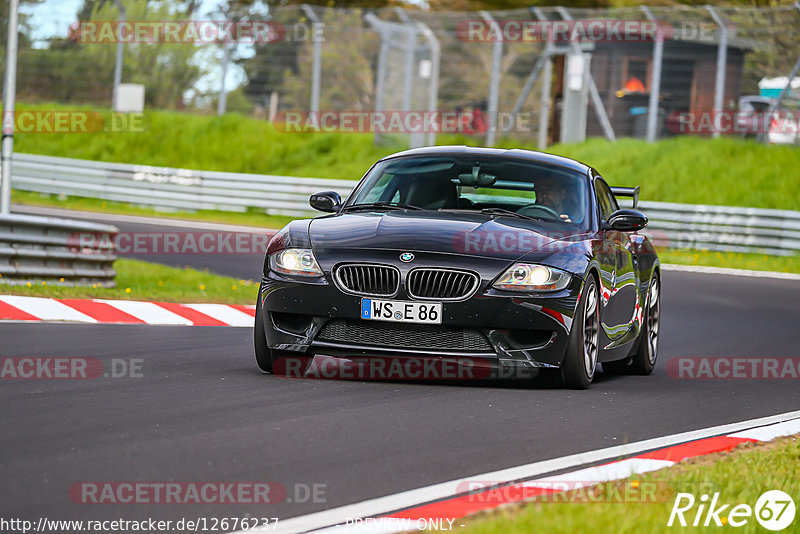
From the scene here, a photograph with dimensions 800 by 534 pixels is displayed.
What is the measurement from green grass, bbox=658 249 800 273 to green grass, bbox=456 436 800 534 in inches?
672

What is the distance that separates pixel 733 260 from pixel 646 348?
567 inches

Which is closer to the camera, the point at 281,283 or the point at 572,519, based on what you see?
the point at 572,519

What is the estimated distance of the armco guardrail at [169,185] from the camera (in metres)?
29.3

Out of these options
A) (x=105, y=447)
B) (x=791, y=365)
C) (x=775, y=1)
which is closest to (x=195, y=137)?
(x=775, y=1)

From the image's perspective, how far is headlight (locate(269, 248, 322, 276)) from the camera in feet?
25.9

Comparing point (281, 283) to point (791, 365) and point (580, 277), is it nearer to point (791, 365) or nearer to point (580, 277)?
point (580, 277)

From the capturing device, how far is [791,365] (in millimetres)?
10758

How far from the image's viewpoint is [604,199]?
393 inches

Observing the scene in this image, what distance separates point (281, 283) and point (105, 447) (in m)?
2.62

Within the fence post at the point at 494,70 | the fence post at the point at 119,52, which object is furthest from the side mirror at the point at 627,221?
the fence post at the point at 119,52
